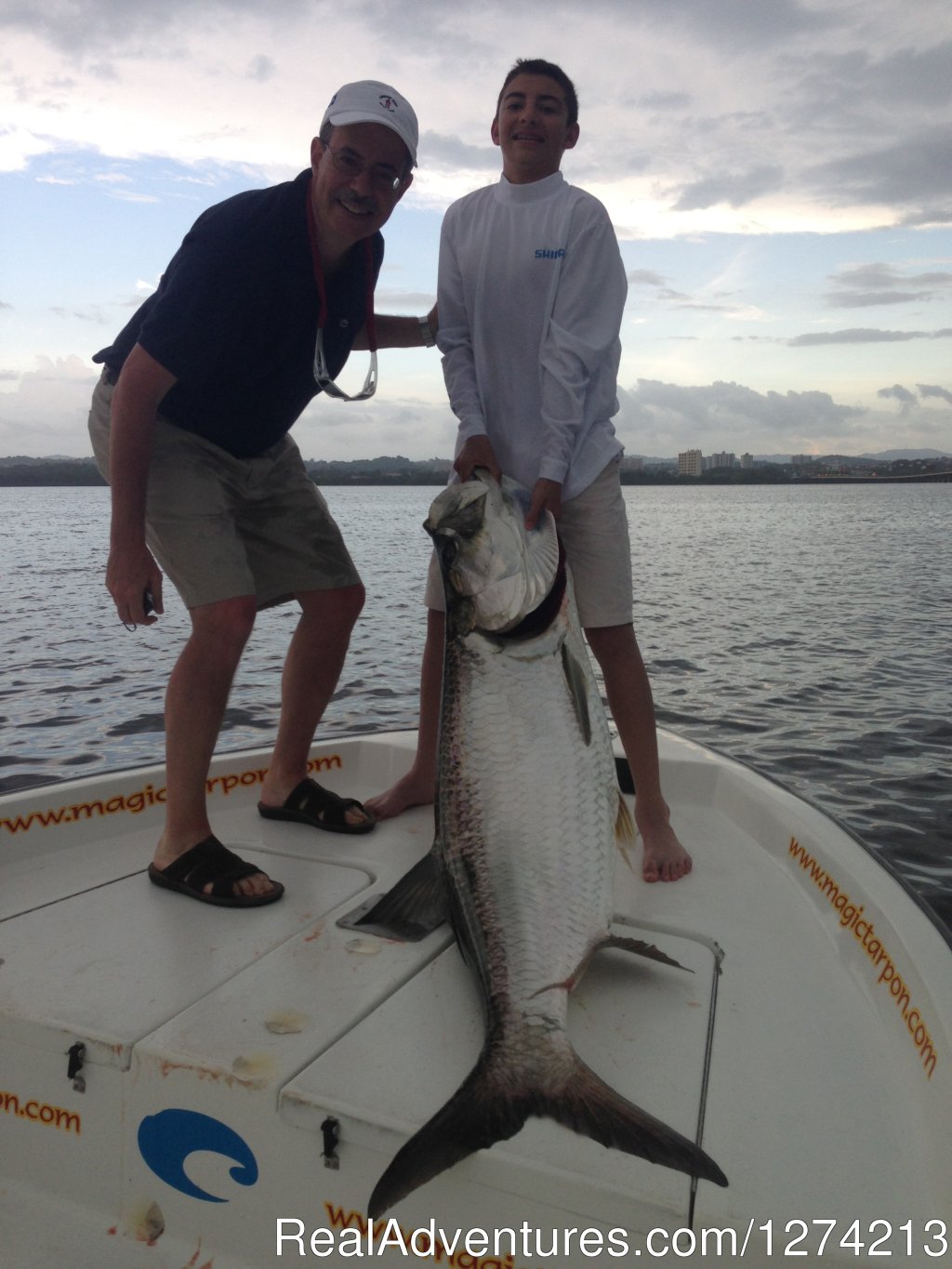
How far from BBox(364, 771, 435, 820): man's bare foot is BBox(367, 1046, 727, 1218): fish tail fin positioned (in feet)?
6.49

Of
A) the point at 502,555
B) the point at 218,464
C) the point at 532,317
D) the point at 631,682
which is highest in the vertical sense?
the point at 532,317

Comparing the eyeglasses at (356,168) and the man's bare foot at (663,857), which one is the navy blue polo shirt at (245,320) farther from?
the man's bare foot at (663,857)

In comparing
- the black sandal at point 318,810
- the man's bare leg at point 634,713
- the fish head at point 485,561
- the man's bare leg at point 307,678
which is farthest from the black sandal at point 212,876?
the man's bare leg at point 634,713

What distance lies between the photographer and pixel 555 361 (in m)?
3.60

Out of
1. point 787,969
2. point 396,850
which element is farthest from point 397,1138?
point 396,850

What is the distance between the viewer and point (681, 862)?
3557 millimetres

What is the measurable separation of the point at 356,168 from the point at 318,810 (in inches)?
102

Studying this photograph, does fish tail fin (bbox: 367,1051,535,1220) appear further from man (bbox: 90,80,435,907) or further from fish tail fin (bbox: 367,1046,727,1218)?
man (bbox: 90,80,435,907)

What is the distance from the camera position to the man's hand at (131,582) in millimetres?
3301

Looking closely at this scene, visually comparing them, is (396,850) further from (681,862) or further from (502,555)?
(502,555)

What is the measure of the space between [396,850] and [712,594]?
2168 centimetres

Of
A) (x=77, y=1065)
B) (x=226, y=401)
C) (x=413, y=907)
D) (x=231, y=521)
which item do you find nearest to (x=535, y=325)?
(x=226, y=401)

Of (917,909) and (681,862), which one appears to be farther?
(681,862)

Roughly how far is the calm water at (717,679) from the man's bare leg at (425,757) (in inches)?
48.3
